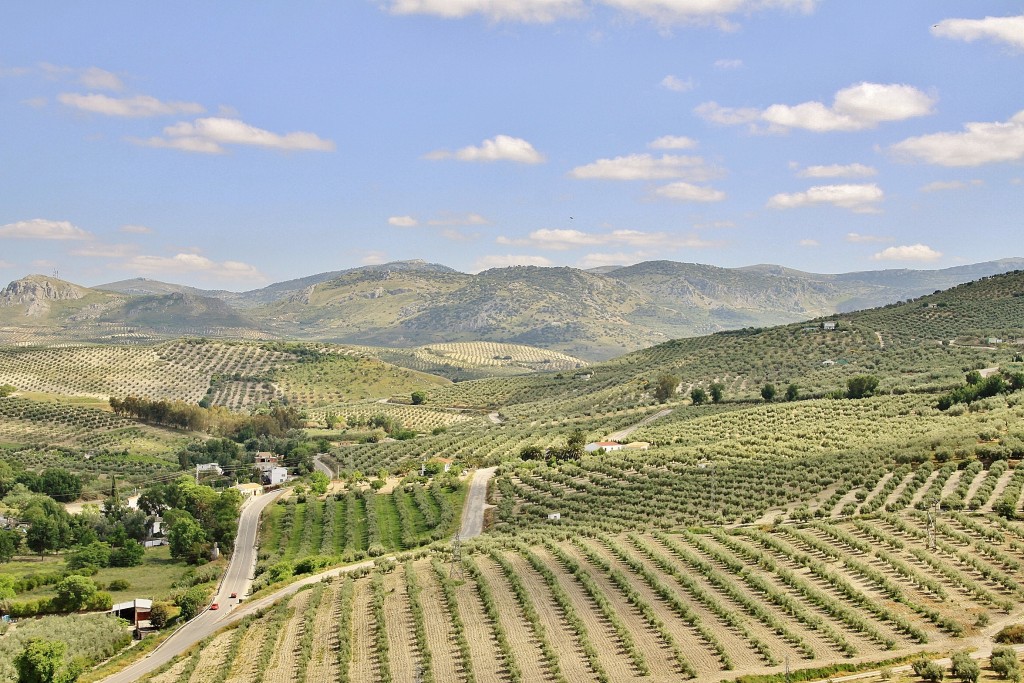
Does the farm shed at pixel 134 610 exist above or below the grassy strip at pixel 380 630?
below

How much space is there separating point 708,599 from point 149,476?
78.9 m

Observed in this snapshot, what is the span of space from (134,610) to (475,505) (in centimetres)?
2376

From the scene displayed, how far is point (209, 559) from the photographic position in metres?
69.3

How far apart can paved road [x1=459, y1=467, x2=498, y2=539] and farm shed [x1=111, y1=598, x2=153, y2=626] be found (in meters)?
18.9

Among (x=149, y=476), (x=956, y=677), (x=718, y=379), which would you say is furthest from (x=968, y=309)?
(x=956, y=677)

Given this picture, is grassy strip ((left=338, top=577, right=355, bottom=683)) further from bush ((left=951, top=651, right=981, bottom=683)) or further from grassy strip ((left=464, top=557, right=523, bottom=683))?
bush ((left=951, top=651, right=981, bottom=683))

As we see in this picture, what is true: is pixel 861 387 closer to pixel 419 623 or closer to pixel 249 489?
pixel 249 489

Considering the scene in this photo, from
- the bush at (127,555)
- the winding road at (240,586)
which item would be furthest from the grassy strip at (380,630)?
the bush at (127,555)

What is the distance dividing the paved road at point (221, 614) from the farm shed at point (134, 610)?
10.8ft

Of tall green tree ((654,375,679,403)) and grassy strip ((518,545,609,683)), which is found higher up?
tall green tree ((654,375,679,403))

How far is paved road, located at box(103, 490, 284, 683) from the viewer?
45125 millimetres

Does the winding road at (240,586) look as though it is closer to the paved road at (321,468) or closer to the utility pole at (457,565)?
the utility pole at (457,565)

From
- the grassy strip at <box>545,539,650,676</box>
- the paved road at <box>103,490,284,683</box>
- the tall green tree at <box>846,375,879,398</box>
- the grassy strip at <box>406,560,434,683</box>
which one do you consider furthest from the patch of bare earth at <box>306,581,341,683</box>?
the tall green tree at <box>846,375,879,398</box>

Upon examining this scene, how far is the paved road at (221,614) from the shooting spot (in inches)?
1777
